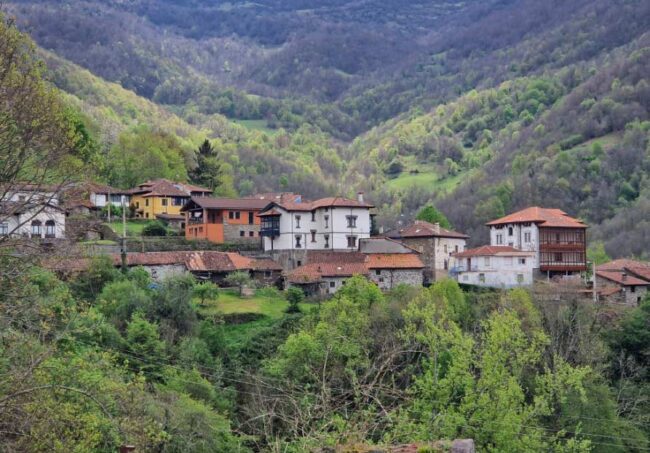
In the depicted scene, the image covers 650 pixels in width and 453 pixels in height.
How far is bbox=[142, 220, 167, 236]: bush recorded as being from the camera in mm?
59031

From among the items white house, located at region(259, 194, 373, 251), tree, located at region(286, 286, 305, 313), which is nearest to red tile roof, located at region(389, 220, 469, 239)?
white house, located at region(259, 194, 373, 251)

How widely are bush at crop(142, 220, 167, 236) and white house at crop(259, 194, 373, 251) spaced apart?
669 centimetres

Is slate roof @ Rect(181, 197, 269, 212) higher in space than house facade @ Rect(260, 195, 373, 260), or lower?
higher

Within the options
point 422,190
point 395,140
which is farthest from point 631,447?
point 395,140

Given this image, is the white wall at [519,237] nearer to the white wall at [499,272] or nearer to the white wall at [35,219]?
the white wall at [499,272]

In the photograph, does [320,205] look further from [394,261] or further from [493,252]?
[493,252]

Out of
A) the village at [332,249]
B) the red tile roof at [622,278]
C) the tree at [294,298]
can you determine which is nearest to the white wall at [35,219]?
the tree at [294,298]

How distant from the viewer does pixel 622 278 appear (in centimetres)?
5762

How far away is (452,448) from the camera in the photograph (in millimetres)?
12281

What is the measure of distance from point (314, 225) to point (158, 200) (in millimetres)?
14495

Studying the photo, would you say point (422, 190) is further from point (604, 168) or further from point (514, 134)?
point (604, 168)

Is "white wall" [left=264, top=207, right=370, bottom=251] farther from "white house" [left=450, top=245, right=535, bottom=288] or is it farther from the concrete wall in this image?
"white house" [left=450, top=245, right=535, bottom=288]

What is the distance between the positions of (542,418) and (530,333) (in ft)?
29.7

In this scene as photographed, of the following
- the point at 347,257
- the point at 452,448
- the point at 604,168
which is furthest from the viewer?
the point at 604,168
